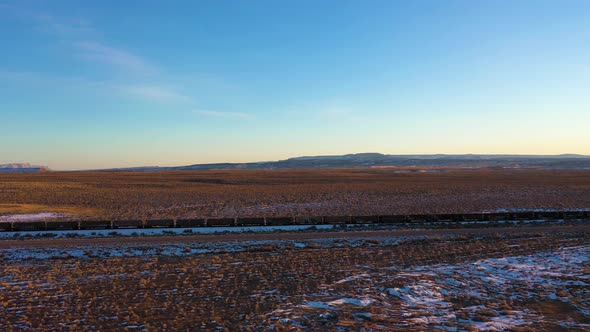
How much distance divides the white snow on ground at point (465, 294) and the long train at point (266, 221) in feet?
38.6

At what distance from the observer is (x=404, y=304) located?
36.0 feet

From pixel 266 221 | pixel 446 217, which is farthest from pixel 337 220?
pixel 446 217

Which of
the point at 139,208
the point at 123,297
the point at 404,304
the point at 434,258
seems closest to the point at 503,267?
the point at 434,258

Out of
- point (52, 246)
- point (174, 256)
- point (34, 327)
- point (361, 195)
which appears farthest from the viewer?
point (361, 195)

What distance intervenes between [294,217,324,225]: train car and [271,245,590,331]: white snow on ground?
12.1m

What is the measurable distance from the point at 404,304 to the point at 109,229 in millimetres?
20679

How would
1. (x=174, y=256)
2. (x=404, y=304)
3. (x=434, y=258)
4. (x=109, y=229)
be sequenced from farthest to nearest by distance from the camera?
1. (x=109, y=229)
2. (x=174, y=256)
3. (x=434, y=258)
4. (x=404, y=304)

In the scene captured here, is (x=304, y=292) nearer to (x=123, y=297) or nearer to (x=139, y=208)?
(x=123, y=297)

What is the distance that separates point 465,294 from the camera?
38.4 ft

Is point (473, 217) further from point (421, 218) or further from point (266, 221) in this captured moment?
point (266, 221)

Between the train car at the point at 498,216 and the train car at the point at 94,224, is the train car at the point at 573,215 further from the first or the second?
the train car at the point at 94,224

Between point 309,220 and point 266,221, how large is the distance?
2.97 meters

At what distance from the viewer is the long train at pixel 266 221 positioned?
25000 mm

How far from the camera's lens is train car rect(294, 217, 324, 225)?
26578 mm
